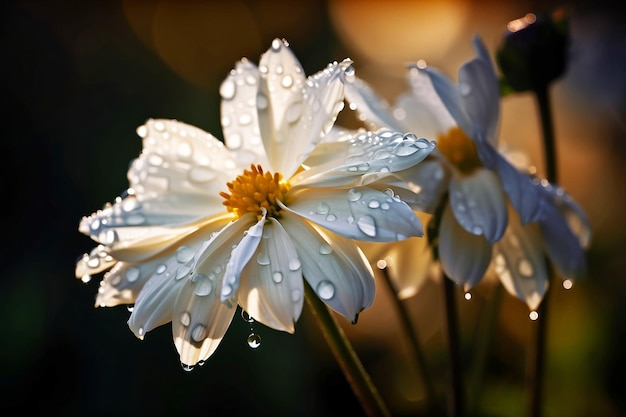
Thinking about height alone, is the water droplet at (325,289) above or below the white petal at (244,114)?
below

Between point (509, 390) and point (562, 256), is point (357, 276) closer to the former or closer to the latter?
point (562, 256)

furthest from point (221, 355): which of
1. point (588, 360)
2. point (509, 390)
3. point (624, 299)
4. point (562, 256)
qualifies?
point (562, 256)

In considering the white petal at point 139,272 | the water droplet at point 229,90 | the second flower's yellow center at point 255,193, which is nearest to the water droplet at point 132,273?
the white petal at point 139,272

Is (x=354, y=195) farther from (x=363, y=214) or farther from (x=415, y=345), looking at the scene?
(x=415, y=345)

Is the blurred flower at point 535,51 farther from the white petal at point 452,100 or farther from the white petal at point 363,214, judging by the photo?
the white petal at point 363,214

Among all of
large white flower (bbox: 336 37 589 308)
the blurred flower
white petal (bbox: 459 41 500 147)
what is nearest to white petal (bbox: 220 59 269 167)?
large white flower (bbox: 336 37 589 308)

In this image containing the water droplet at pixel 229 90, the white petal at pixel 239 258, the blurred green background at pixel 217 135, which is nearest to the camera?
the white petal at pixel 239 258

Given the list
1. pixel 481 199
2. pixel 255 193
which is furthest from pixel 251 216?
pixel 481 199
